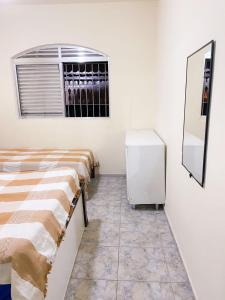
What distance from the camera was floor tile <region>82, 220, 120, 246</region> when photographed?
2369 mm

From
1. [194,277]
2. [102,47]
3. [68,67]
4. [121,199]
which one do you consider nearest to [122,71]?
[102,47]

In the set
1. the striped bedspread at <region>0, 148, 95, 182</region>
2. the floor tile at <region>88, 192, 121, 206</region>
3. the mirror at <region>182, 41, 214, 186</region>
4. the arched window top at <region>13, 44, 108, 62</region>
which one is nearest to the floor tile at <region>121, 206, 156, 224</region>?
the floor tile at <region>88, 192, 121, 206</region>

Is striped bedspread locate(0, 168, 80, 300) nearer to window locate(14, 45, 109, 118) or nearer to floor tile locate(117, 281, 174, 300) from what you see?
floor tile locate(117, 281, 174, 300)

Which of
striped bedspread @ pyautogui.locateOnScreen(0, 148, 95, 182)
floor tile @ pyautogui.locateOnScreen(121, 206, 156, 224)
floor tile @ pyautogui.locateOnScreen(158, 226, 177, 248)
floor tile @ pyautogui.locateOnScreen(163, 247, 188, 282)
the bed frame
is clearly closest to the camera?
the bed frame

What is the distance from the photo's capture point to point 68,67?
12.7 feet

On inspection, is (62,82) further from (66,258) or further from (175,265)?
(175,265)

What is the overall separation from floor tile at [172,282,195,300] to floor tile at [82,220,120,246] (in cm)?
72

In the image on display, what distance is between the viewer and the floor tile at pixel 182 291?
1.69m

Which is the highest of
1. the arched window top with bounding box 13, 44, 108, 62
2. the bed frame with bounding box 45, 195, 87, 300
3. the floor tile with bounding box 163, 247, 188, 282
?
the arched window top with bounding box 13, 44, 108, 62

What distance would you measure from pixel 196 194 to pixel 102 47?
297cm

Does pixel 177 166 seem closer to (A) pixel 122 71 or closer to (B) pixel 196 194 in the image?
(B) pixel 196 194

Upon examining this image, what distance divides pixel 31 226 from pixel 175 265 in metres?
1.36

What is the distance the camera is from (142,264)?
2.04 m

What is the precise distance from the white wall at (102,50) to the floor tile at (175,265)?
2105 millimetres
